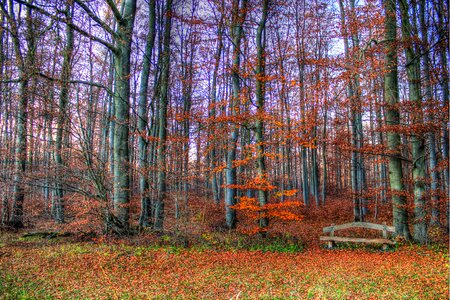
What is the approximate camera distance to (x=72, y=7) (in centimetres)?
901

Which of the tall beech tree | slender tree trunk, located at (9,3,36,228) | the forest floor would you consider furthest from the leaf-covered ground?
the tall beech tree

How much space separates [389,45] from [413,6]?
1453 millimetres

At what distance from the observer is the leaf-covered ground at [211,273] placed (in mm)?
5035

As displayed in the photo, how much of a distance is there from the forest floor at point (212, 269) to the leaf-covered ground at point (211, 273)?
0.06ft

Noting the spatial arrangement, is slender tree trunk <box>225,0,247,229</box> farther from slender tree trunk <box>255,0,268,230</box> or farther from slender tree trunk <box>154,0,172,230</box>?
slender tree trunk <box>154,0,172,230</box>

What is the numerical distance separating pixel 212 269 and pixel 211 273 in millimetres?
311

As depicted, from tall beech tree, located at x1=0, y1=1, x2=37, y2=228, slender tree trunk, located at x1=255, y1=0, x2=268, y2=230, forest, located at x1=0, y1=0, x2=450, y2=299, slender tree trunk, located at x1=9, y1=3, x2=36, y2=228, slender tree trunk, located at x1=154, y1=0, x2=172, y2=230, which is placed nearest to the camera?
forest, located at x1=0, y1=0, x2=450, y2=299

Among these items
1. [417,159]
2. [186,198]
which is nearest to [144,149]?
[186,198]

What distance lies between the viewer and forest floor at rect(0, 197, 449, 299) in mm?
5078

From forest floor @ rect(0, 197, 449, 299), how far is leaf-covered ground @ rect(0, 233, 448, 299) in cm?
2

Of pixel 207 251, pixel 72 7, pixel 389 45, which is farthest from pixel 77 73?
pixel 389 45

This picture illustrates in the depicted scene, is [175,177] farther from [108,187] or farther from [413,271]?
[413,271]

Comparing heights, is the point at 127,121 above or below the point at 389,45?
below

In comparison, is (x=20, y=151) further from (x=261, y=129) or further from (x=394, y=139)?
A: (x=394, y=139)
